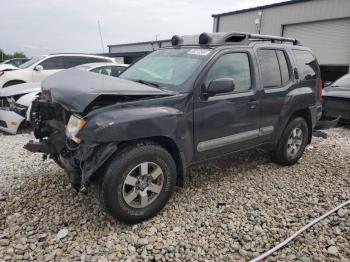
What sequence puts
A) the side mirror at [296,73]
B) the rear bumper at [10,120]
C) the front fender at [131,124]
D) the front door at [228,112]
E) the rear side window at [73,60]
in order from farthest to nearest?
the rear side window at [73,60]
the rear bumper at [10,120]
the side mirror at [296,73]
the front door at [228,112]
the front fender at [131,124]

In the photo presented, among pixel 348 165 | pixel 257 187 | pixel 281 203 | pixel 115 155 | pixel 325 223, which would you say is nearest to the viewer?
pixel 115 155

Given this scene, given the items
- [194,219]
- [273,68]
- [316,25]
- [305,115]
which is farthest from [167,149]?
[316,25]

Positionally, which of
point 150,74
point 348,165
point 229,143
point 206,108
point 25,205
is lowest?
point 348,165

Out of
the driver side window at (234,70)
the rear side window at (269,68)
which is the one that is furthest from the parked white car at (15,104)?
the rear side window at (269,68)

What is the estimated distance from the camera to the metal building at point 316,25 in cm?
1470

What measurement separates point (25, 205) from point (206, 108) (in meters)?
2.29

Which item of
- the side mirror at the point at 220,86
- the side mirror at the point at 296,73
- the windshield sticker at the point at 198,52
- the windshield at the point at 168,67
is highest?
the windshield sticker at the point at 198,52

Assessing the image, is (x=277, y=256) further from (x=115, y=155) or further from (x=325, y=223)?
(x=115, y=155)

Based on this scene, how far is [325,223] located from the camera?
10.8ft

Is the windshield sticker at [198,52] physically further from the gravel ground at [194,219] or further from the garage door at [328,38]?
the garage door at [328,38]

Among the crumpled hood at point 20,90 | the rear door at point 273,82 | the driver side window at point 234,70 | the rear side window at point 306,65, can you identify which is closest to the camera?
the driver side window at point 234,70

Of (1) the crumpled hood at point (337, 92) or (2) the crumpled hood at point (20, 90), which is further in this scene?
(1) the crumpled hood at point (337, 92)

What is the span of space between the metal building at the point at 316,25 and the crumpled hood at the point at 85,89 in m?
14.8

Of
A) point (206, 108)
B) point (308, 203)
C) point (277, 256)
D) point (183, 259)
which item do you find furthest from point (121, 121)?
point (308, 203)
